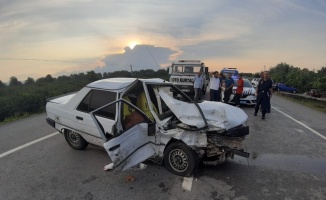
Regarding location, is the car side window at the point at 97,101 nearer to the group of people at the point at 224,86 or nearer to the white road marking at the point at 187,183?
the white road marking at the point at 187,183

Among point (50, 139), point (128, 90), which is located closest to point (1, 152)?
point (50, 139)

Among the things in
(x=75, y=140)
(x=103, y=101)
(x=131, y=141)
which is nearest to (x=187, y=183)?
(x=131, y=141)

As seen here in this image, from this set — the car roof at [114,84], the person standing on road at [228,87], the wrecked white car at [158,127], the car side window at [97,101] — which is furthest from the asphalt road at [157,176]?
the person standing on road at [228,87]

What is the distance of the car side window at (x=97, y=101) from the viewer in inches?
218

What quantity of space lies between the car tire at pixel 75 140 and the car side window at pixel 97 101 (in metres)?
0.70

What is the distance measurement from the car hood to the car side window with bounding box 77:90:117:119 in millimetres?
1077

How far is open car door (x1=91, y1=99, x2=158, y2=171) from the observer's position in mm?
4492

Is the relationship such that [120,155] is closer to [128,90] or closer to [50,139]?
[128,90]

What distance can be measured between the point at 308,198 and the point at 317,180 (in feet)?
2.85

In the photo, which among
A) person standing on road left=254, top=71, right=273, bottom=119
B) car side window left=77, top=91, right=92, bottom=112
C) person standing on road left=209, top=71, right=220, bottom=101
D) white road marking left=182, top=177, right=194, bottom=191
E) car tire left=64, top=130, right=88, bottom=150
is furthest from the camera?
person standing on road left=209, top=71, right=220, bottom=101

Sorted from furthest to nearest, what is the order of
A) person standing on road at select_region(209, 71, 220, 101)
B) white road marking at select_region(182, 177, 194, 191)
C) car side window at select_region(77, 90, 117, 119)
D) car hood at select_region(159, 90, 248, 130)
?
person standing on road at select_region(209, 71, 220, 101) → car side window at select_region(77, 90, 117, 119) → car hood at select_region(159, 90, 248, 130) → white road marking at select_region(182, 177, 194, 191)

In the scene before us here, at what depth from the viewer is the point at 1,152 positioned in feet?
21.4

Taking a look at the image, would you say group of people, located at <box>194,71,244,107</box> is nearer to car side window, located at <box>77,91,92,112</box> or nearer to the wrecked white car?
the wrecked white car

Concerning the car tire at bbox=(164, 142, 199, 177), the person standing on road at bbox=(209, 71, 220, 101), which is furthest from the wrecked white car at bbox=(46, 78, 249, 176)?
the person standing on road at bbox=(209, 71, 220, 101)
